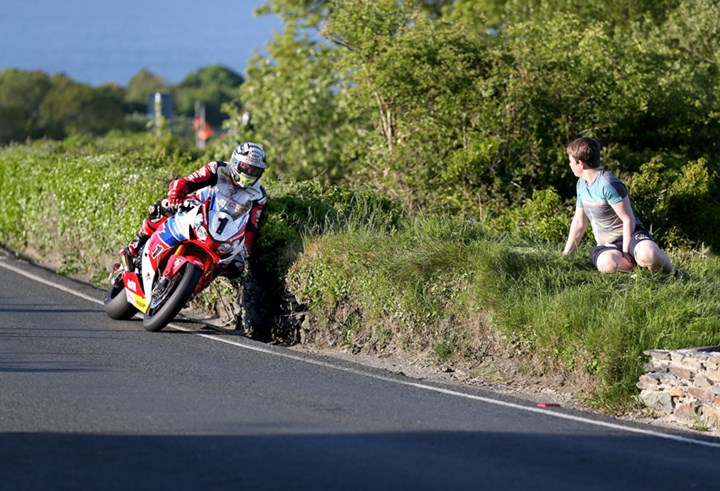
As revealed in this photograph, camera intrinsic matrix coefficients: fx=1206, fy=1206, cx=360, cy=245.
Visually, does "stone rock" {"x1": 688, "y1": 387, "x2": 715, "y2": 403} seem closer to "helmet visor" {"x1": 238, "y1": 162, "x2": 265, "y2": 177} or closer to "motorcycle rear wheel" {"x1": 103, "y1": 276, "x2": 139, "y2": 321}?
"helmet visor" {"x1": 238, "y1": 162, "x2": 265, "y2": 177}

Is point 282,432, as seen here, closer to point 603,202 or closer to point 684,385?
point 684,385

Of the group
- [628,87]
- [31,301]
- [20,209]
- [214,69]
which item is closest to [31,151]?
[20,209]

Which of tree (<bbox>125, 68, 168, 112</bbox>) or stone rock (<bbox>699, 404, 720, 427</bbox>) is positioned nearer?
stone rock (<bbox>699, 404, 720, 427</bbox>)

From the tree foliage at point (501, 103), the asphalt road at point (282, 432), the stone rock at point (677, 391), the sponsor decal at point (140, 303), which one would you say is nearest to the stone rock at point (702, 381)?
the stone rock at point (677, 391)

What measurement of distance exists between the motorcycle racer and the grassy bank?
1.66 feet

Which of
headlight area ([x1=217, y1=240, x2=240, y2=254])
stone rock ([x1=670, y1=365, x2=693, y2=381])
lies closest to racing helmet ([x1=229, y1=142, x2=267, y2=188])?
headlight area ([x1=217, y1=240, x2=240, y2=254])

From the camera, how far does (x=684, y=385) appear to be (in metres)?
8.98

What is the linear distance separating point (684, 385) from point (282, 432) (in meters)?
3.16

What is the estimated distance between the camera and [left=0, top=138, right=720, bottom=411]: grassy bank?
32.0 ft

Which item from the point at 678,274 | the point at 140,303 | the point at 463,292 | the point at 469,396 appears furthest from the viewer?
the point at 140,303

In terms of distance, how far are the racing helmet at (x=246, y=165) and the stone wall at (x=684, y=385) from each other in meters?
4.45

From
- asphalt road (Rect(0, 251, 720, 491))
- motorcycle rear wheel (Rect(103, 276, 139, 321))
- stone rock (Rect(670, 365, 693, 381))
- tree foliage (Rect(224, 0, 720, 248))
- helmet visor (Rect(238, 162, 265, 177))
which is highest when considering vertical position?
tree foliage (Rect(224, 0, 720, 248))

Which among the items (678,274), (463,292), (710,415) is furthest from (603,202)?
(710,415)

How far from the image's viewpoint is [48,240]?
58.8 feet
